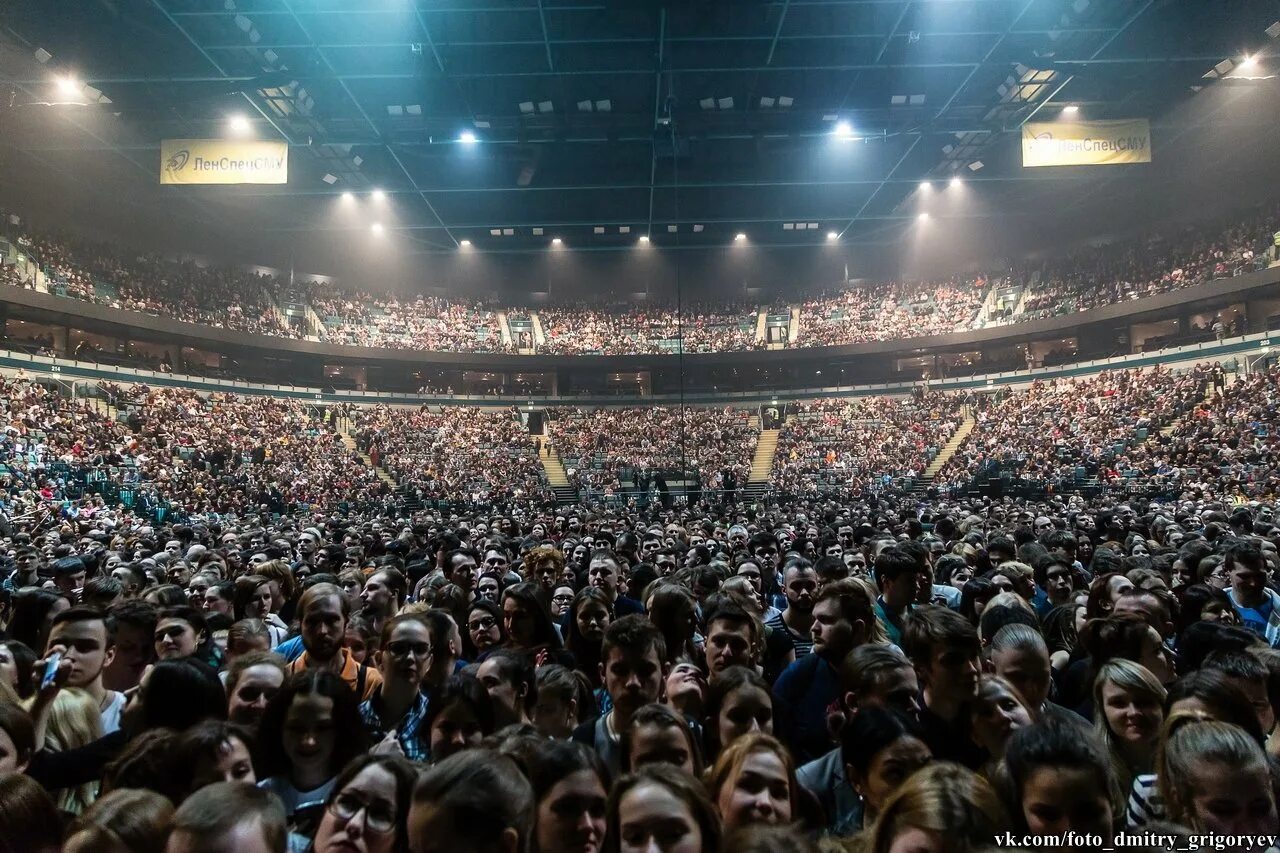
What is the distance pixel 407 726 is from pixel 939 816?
2.62 meters

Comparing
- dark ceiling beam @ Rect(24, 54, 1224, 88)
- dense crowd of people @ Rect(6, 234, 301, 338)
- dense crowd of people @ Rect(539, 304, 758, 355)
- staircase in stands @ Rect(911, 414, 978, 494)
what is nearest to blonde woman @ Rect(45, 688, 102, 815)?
dark ceiling beam @ Rect(24, 54, 1224, 88)

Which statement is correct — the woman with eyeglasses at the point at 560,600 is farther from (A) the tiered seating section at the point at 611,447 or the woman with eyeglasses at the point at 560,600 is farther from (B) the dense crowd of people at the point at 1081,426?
(B) the dense crowd of people at the point at 1081,426

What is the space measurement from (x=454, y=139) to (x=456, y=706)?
2334 cm

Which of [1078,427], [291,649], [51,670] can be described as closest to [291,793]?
[51,670]

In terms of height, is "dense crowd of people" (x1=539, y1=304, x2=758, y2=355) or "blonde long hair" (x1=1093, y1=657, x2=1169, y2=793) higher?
"dense crowd of people" (x1=539, y1=304, x2=758, y2=355)

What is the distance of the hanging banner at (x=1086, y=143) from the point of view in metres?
19.8

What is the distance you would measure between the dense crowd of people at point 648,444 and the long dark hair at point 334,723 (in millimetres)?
28453

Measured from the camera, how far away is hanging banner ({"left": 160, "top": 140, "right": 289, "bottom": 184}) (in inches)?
798

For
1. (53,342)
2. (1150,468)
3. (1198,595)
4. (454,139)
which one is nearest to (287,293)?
(53,342)

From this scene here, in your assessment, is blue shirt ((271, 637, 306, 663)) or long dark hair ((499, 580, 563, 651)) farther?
long dark hair ((499, 580, 563, 651))

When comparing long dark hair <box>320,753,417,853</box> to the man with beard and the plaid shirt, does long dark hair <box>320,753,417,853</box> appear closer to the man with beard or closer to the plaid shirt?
the plaid shirt

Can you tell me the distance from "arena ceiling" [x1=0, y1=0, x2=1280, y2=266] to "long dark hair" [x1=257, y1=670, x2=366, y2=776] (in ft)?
61.0

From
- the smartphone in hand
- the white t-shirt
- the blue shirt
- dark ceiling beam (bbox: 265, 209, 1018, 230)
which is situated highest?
dark ceiling beam (bbox: 265, 209, 1018, 230)

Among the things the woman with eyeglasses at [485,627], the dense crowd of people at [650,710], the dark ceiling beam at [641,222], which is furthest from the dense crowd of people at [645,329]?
the woman with eyeglasses at [485,627]
